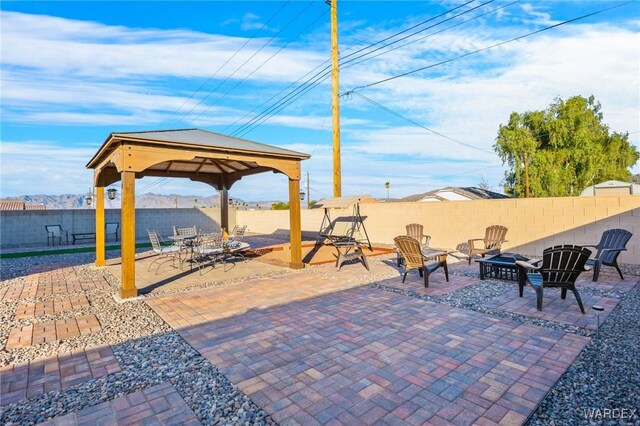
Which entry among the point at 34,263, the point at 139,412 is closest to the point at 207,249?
the point at 139,412

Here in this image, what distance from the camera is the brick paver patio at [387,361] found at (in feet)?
7.58

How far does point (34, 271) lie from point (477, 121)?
20674 mm

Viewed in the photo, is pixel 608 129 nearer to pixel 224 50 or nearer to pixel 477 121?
pixel 477 121

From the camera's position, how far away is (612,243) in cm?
641

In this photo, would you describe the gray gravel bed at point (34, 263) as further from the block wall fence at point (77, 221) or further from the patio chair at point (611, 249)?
the patio chair at point (611, 249)

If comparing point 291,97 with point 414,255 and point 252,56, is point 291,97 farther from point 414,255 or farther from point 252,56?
point 414,255

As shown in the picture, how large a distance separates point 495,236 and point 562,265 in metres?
4.56

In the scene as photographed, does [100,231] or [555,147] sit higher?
[555,147]

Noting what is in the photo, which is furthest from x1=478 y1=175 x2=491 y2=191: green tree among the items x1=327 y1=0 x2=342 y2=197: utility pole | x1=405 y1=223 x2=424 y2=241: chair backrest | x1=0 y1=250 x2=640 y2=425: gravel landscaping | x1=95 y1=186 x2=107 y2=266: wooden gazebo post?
x1=95 y1=186 x2=107 y2=266: wooden gazebo post

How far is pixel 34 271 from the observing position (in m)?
8.08

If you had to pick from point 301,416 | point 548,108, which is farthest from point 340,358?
point 548,108

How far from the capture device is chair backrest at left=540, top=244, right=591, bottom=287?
165 inches

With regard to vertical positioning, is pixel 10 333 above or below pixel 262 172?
below

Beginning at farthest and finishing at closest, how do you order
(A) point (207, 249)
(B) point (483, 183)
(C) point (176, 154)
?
(B) point (483, 183) < (A) point (207, 249) < (C) point (176, 154)
